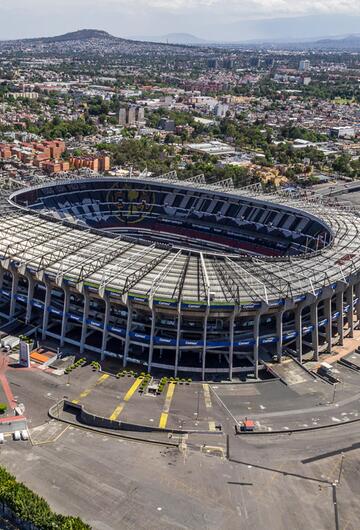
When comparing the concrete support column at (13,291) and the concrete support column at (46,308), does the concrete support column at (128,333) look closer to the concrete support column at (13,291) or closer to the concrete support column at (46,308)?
the concrete support column at (46,308)

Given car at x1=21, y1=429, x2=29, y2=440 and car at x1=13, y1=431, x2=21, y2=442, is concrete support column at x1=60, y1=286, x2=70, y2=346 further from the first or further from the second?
car at x1=13, y1=431, x2=21, y2=442

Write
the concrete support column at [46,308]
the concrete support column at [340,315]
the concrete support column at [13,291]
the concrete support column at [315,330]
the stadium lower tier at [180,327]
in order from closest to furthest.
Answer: the stadium lower tier at [180,327]
the concrete support column at [46,308]
the concrete support column at [315,330]
the concrete support column at [340,315]
the concrete support column at [13,291]

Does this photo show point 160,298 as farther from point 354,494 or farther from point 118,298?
point 354,494

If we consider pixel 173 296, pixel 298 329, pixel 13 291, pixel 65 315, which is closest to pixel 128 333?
pixel 173 296

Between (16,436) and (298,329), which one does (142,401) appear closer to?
(16,436)

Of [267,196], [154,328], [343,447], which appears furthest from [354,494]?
[267,196]

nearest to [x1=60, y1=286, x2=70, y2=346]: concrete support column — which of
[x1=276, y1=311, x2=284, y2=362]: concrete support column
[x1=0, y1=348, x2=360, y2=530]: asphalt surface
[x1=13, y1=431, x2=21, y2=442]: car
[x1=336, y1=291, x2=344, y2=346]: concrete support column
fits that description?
[x1=0, y1=348, x2=360, y2=530]: asphalt surface

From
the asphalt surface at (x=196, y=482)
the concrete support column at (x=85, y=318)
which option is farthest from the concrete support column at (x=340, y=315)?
the concrete support column at (x=85, y=318)
